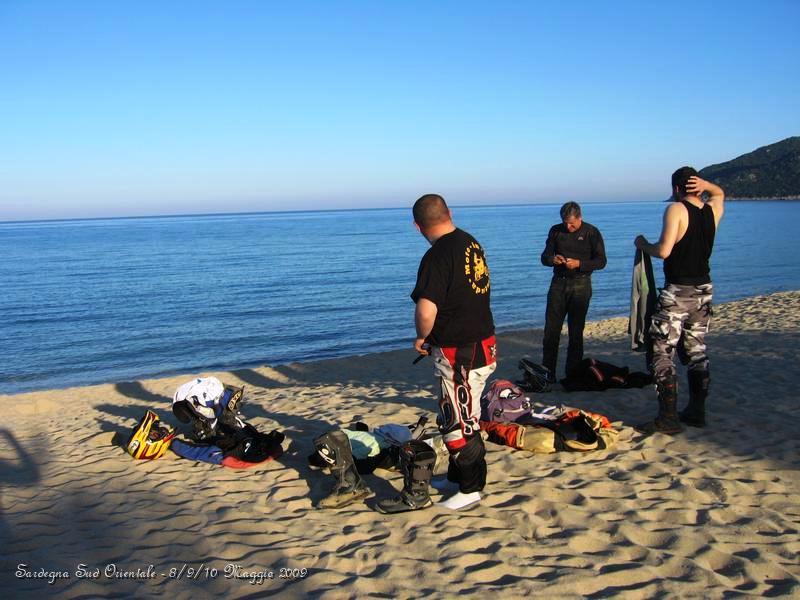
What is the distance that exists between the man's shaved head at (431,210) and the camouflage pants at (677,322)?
7.95 ft

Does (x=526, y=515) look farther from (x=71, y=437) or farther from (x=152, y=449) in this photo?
(x=71, y=437)

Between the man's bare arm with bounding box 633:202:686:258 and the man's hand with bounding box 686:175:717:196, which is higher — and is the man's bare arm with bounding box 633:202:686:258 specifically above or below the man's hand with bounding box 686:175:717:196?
below

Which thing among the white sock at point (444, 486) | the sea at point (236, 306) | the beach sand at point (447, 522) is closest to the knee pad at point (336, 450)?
the beach sand at point (447, 522)

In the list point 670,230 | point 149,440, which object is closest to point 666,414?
point 670,230

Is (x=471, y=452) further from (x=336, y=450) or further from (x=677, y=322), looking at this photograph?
(x=677, y=322)

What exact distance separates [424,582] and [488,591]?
36cm

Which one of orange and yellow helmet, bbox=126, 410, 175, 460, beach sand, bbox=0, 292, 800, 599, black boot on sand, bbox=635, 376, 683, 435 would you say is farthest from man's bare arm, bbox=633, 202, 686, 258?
orange and yellow helmet, bbox=126, 410, 175, 460

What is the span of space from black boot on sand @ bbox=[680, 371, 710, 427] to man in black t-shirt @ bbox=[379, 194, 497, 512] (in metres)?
2.44

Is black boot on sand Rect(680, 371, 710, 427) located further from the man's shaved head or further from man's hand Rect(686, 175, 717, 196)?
the man's shaved head

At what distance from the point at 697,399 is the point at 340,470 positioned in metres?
3.39

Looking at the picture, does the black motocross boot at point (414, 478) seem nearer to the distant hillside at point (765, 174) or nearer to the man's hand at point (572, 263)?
the man's hand at point (572, 263)

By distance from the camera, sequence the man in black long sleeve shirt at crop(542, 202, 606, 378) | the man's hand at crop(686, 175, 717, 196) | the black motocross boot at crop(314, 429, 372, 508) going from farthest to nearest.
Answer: the man in black long sleeve shirt at crop(542, 202, 606, 378)
the man's hand at crop(686, 175, 717, 196)
the black motocross boot at crop(314, 429, 372, 508)

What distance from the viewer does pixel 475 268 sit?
4.04 m

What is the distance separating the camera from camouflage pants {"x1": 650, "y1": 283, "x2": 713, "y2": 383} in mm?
5238
